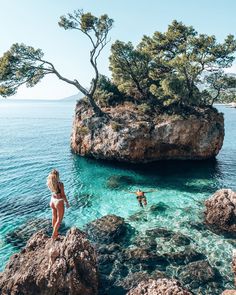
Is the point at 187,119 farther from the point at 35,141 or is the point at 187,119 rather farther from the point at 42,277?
the point at 35,141

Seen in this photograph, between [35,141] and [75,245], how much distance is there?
149 ft

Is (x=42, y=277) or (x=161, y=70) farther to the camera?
(x=161, y=70)

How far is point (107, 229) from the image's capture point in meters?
19.7

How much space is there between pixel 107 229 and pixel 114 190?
8724mm

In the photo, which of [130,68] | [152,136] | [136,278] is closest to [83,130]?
[152,136]

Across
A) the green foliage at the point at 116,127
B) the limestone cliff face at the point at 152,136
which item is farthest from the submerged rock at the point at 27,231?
the green foliage at the point at 116,127

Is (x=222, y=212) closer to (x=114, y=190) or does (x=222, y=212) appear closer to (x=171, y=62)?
(x=114, y=190)

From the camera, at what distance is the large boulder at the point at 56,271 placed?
506 inches

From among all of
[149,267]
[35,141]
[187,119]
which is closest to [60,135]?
[35,141]

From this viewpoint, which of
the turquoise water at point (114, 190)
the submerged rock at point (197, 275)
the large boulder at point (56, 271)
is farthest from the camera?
the turquoise water at point (114, 190)

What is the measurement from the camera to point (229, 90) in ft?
132

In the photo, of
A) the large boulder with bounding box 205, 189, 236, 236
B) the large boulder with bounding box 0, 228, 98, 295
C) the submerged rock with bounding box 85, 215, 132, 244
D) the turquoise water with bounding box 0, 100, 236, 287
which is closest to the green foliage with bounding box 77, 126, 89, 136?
the turquoise water with bounding box 0, 100, 236, 287

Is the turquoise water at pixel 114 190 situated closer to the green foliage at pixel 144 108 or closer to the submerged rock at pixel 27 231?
the submerged rock at pixel 27 231

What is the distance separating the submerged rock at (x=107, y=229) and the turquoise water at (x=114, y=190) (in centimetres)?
107
